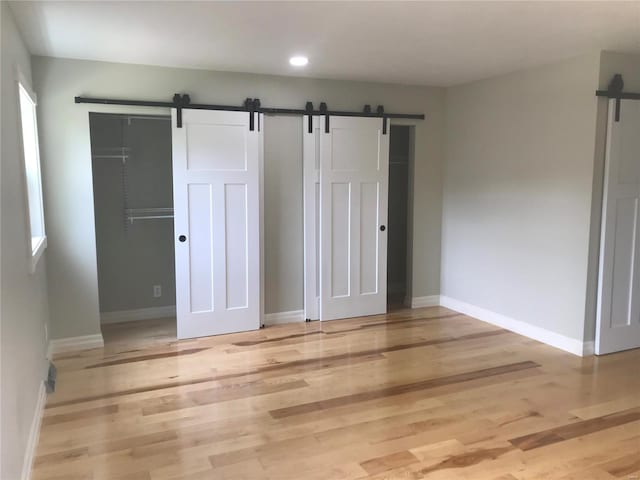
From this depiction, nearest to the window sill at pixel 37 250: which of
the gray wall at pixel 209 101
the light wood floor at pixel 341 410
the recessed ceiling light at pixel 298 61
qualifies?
the gray wall at pixel 209 101

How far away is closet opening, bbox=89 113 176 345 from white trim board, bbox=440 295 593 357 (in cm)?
287

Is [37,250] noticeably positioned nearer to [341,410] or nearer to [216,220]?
[216,220]

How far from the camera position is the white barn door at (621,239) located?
3.90 meters

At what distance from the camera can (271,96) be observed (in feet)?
15.4

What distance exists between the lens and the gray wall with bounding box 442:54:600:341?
13.1 ft

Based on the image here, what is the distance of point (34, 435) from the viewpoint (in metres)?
2.74

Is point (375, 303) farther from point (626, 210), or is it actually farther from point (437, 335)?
point (626, 210)

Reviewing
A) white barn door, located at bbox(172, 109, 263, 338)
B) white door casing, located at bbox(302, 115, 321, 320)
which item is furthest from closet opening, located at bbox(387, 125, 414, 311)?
white barn door, located at bbox(172, 109, 263, 338)

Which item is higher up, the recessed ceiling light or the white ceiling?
the recessed ceiling light

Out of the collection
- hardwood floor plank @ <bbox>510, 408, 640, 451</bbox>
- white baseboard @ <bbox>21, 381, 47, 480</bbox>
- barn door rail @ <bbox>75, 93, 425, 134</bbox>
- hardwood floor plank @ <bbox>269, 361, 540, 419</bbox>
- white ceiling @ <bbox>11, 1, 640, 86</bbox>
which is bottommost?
hardwood floor plank @ <bbox>510, 408, 640, 451</bbox>

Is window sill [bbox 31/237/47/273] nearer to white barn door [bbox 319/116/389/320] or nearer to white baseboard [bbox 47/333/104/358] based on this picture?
white baseboard [bbox 47/333/104/358]

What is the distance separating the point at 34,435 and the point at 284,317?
2.55 metres

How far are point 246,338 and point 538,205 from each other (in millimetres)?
2751

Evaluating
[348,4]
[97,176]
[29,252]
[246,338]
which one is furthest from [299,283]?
[348,4]
